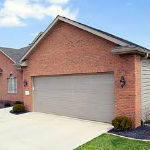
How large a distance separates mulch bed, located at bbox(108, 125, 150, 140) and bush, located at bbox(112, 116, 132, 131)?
7.9 inches

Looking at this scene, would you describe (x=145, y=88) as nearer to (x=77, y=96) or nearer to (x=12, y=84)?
(x=77, y=96)

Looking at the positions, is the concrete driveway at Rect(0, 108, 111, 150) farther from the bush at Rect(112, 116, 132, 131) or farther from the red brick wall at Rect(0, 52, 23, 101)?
the red brick wall at Rect(0, 52, 23, 101)

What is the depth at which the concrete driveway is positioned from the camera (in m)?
8.61

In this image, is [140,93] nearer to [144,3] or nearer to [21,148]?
[144,3]

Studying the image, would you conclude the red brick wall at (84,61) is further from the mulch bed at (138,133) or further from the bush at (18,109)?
Result: the bush at (18,109)

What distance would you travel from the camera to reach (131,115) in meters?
10.7

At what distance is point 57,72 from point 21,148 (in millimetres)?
6587

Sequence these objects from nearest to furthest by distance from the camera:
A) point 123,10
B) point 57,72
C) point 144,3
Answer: point 144,3 < point 123,10 < point 57,72

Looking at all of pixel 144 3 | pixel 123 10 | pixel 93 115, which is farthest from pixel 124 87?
pixel 123 10

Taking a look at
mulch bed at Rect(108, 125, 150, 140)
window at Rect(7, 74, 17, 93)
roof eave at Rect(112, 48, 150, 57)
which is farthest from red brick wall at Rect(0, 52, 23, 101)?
mulch bed at Rect(108, 125, 150, 140)

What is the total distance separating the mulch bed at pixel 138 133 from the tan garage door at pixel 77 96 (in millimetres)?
1735

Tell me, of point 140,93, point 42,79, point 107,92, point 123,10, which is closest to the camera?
point 140,93

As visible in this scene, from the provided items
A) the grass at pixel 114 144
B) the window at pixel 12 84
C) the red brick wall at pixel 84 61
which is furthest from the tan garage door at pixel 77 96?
the window at pixel 12 84

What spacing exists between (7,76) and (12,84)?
101cm
